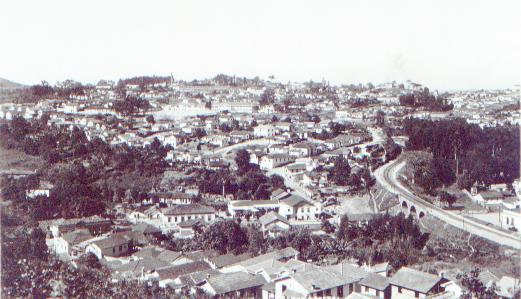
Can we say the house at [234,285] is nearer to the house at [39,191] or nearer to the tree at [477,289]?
the tree at [477,289]

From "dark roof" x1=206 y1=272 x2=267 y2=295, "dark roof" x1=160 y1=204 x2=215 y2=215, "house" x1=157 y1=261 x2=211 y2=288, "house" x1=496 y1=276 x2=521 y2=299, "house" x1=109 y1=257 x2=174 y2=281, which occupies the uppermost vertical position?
"house" x1=496 y1=276 x2=521 y2=299

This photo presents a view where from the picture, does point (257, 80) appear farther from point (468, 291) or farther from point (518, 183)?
point (468, 291)

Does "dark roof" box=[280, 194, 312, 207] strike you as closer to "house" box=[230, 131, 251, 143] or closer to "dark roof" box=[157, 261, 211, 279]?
"dark roof" box=[157, 261, 211, 279]

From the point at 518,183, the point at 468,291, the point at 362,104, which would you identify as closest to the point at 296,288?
the point at 468,291

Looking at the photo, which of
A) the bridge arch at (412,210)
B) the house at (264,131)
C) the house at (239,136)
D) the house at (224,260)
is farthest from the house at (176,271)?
the house at (264,131)

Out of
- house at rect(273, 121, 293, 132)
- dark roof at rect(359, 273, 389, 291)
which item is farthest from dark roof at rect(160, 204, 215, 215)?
house at rect(273, 121, 293, 132)

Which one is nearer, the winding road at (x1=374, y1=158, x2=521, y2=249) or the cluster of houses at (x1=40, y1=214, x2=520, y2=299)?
the cluster of houses at (x1=40, y1=214, x2=520, y2=299)
